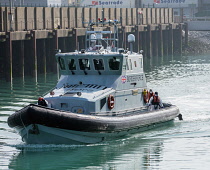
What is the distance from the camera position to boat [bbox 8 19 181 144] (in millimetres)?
22422

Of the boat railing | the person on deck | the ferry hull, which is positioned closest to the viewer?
the ferry hull

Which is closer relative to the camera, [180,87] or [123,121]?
[123,121]

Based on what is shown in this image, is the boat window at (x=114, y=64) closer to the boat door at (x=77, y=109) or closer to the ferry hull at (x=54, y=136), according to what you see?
the boat door at (x=77, y=109)

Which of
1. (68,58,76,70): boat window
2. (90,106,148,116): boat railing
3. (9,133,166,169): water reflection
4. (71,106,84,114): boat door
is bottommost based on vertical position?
(9,133,166,169): water reflection

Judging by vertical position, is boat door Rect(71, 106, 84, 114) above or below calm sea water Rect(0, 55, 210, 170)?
above

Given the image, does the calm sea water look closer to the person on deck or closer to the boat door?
the person on deck

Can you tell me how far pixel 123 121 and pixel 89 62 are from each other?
2.59 metres

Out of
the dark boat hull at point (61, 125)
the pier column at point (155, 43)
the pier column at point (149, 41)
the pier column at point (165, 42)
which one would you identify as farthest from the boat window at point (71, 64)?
the pier column at point (165, 42)

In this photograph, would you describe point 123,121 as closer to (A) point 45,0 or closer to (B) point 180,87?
(B) point 180,87

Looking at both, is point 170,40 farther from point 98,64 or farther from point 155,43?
point 98,64

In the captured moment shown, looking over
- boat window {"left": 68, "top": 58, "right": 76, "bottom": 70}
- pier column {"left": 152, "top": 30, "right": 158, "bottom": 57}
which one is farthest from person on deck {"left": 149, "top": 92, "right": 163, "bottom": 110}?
pier column {"left": 152, "top": 30, "right": 158, "bottom": 57}

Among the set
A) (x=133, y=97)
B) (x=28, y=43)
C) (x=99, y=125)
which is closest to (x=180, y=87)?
(x=28, y=43)

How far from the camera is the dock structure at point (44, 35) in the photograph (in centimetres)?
4428

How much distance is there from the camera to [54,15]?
177 feet
